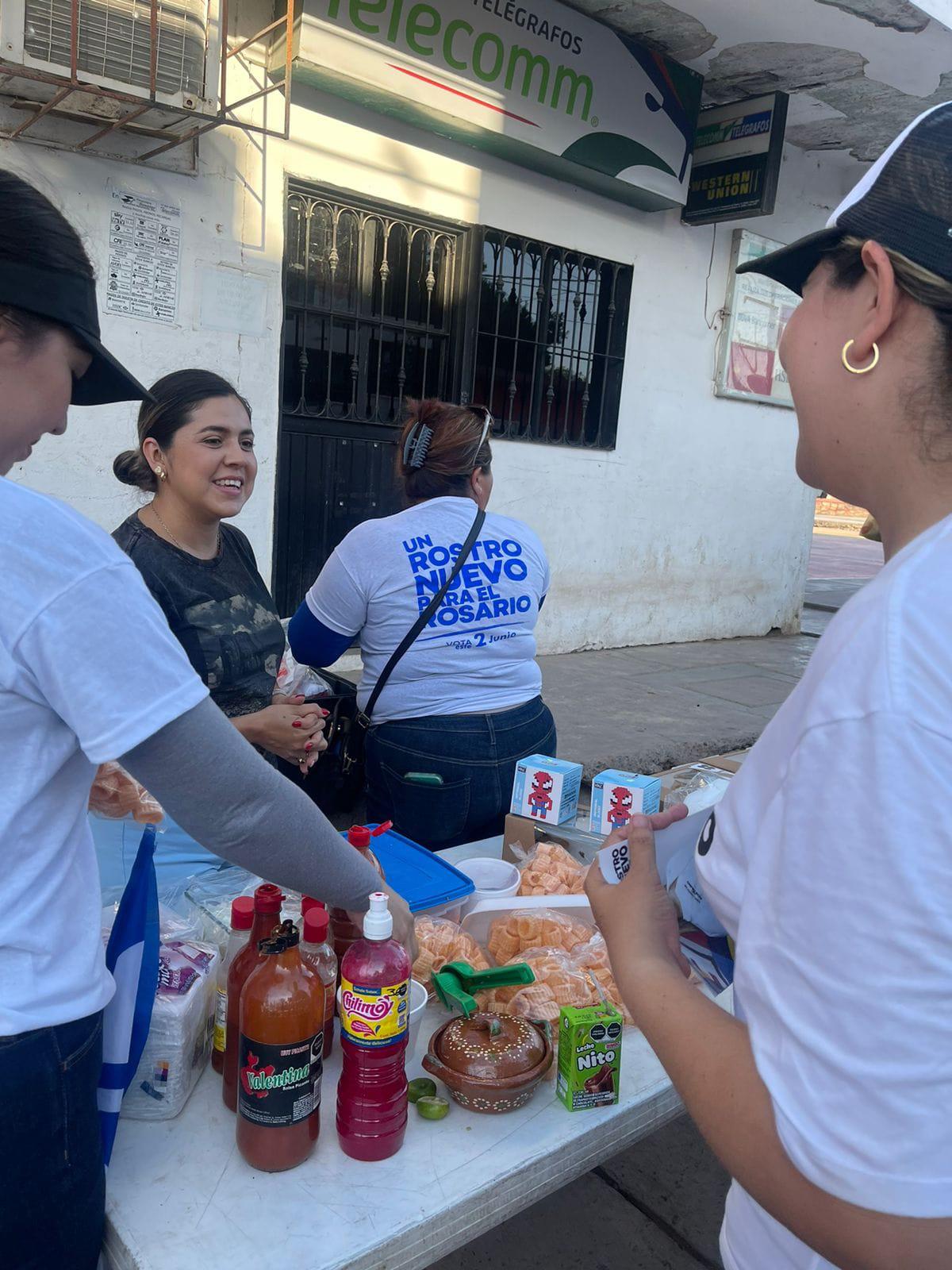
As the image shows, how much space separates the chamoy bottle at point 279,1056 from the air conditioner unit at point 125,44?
12.2 feet

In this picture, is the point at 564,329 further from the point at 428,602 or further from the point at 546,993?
the point at 546,993

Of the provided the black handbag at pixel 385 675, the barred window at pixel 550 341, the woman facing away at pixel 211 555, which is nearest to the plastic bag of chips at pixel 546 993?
the woman facing away at pixel 211 555

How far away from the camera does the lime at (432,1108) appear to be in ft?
4.31

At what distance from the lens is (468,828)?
286 centimetres

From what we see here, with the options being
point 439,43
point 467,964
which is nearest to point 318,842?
point 467,964

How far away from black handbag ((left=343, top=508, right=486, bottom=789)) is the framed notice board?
5.42 meters

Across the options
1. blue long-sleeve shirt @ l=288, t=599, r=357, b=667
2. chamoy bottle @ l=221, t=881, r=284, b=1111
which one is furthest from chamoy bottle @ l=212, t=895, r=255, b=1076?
blue long-sleeve shirt @ l=288, t=599, r=357, b=667

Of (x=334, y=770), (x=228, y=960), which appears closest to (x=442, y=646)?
(x=334, y=770)

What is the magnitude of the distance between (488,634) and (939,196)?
7.10ft

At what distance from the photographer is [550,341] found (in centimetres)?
649

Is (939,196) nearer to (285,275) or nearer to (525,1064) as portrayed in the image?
(525,1064)

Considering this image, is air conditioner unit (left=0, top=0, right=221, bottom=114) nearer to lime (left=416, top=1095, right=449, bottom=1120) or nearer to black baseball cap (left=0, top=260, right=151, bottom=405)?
black baseball cap (left=0, top=260, right=151, bottom=405)

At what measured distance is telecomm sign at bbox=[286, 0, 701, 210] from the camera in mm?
4699

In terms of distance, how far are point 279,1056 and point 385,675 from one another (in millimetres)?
1768
